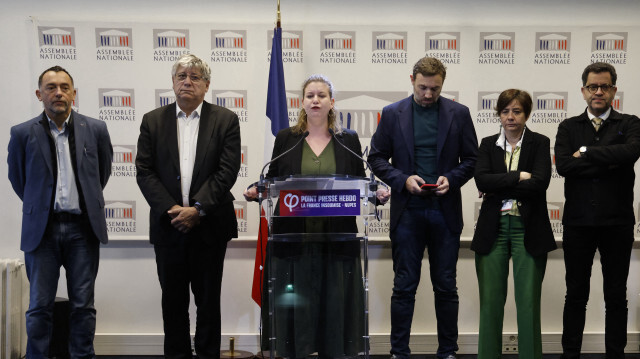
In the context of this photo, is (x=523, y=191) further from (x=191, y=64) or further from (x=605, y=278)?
(x=191, y=64)

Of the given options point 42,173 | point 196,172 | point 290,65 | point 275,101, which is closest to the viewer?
point 196,172

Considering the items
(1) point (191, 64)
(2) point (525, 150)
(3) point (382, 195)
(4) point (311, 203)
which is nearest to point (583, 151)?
(2) point (525, 150)

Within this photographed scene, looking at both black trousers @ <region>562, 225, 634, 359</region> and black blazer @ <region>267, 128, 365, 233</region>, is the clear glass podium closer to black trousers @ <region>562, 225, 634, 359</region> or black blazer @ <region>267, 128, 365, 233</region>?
black blazer @ <region>267, 128, 365, 233</region>

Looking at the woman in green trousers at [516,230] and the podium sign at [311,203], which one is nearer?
the podium sign at [311,203]

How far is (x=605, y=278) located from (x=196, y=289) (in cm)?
253

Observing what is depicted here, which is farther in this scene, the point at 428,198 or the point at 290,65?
the point at 290,65

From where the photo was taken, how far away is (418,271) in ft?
11.6

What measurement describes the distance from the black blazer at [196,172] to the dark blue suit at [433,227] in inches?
36.4

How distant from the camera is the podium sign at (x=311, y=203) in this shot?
2643mm

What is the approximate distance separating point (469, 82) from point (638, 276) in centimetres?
196

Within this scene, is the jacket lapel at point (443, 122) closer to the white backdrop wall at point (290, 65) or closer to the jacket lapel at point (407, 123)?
the jacket lapel at point (407, 123)

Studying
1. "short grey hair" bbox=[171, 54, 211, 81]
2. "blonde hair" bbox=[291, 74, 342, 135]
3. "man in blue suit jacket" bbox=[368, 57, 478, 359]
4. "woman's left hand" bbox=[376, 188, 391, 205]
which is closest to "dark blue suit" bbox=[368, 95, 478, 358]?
"man in blue suit jacket" bbox=[368, 57, 478, 359]

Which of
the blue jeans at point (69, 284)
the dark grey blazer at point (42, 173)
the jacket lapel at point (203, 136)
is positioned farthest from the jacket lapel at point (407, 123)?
the blue jeans at point (69, 284)

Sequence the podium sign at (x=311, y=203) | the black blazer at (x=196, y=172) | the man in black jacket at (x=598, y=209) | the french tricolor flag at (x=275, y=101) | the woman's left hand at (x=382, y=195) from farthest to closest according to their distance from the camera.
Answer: the french tricolor flag at (x=275, y=101) → the man in black jacket at (x=598, y=209) → the black blazer at (x=196, y=172) → the woman's left hand at (x=382, y=195) → the podium sign at (x=311, y=203)
